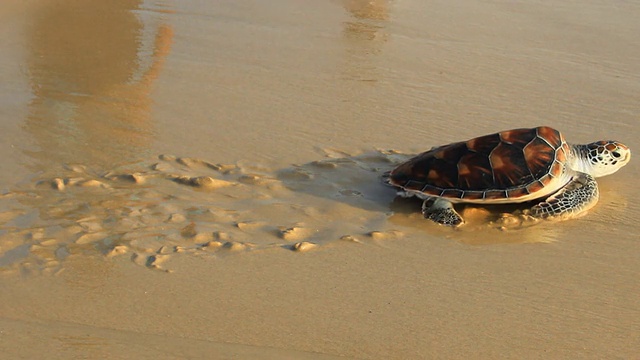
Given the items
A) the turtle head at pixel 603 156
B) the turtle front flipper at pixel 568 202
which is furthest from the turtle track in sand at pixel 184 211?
the turtle head at pixel 603 156

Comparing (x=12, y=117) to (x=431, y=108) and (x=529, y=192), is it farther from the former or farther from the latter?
(x=529, y=192)

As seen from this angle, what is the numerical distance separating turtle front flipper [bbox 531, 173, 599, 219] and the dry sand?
8 cm

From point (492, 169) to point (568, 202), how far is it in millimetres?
462

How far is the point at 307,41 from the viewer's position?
7.23 meters

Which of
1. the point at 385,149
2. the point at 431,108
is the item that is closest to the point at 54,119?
the point at 385,149

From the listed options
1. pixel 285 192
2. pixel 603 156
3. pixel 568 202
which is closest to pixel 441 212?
pixel 568 202

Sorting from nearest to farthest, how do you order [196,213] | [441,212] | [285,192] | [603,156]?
[196,213], [441,212], [285,192], [603,156]

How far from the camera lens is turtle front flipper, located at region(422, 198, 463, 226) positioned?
416cm

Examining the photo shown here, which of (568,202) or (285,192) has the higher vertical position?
(568,202)

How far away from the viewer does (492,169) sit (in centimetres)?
430

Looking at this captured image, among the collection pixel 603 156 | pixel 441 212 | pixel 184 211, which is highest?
pixel 603 156

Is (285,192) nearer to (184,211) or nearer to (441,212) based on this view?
(184,211)

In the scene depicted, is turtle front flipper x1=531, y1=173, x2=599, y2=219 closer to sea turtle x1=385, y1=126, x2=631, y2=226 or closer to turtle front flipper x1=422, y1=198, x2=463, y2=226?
sea turtle x1=385, y1=126, x2=631, y2=226

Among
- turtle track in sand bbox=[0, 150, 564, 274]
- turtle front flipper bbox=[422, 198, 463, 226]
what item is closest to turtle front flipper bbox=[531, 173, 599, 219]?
turtle track in sand bbox=[0, 150, 564, 274]
